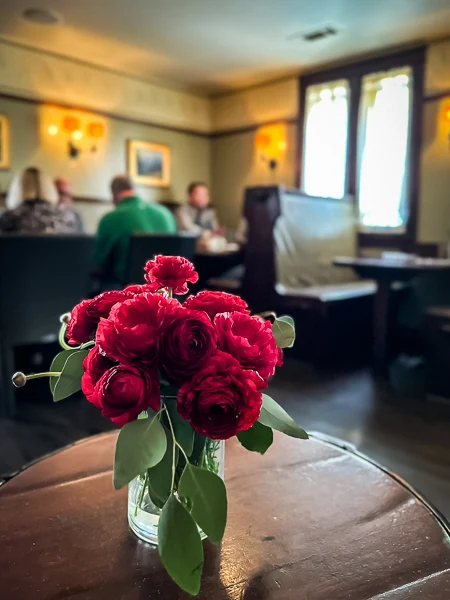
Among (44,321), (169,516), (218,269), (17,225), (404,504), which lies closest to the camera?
(169,516)

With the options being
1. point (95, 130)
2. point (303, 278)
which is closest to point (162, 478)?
point (303, 278)

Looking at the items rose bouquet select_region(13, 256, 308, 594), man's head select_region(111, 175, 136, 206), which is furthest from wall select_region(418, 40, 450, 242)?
rose bouquet select_region(13, 256, 308, 594)

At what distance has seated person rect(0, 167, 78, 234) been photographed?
3.61m

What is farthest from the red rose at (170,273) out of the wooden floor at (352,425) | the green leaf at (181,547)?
the wooden floor at (352,425)

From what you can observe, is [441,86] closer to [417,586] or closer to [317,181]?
[317,181]

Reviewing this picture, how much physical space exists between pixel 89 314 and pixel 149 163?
6165mm

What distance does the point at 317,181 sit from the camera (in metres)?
6.18

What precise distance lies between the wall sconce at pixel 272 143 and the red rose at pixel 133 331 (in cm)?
600

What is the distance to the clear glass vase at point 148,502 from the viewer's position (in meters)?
0.82

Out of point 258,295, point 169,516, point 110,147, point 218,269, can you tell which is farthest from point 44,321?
point 110,147

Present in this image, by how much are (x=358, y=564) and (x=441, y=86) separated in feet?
16.9

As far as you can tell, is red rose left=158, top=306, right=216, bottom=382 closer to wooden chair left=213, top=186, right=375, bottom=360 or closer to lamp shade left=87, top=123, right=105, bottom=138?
wooden chair left=213, top=186, right=375, bottom=360

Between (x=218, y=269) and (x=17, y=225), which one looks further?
(x=218, y=269)

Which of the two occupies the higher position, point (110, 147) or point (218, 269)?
point (110, 147)
